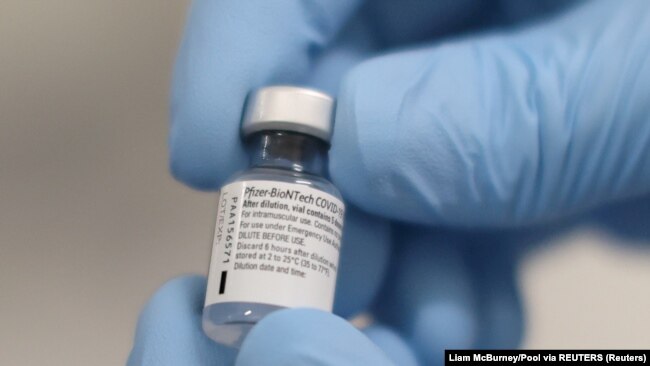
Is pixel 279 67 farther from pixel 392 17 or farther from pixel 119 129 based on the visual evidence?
pixel 119 129

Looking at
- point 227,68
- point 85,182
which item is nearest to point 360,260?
point 227,68

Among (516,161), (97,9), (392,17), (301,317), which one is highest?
(97,9)

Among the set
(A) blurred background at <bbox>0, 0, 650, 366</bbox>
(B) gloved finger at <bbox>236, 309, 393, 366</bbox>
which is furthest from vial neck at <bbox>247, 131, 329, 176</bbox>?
(A) blurred background at <bbox>0, 0, 650, 366</bbox>

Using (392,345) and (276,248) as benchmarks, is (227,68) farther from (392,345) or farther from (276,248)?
(392,345)

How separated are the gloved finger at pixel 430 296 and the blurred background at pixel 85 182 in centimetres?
30

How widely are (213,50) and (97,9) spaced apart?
35 centimetres

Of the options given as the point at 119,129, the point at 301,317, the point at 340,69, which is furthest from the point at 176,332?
the point at 119,129

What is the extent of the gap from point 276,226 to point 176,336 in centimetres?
13

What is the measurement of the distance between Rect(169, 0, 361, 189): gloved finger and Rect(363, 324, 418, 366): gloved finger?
18 centimetres

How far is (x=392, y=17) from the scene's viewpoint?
64cm

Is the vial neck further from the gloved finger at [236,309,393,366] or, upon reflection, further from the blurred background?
the blurred background

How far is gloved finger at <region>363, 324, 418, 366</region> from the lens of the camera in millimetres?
605

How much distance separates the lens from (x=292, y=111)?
518 mm

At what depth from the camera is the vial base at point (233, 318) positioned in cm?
49
